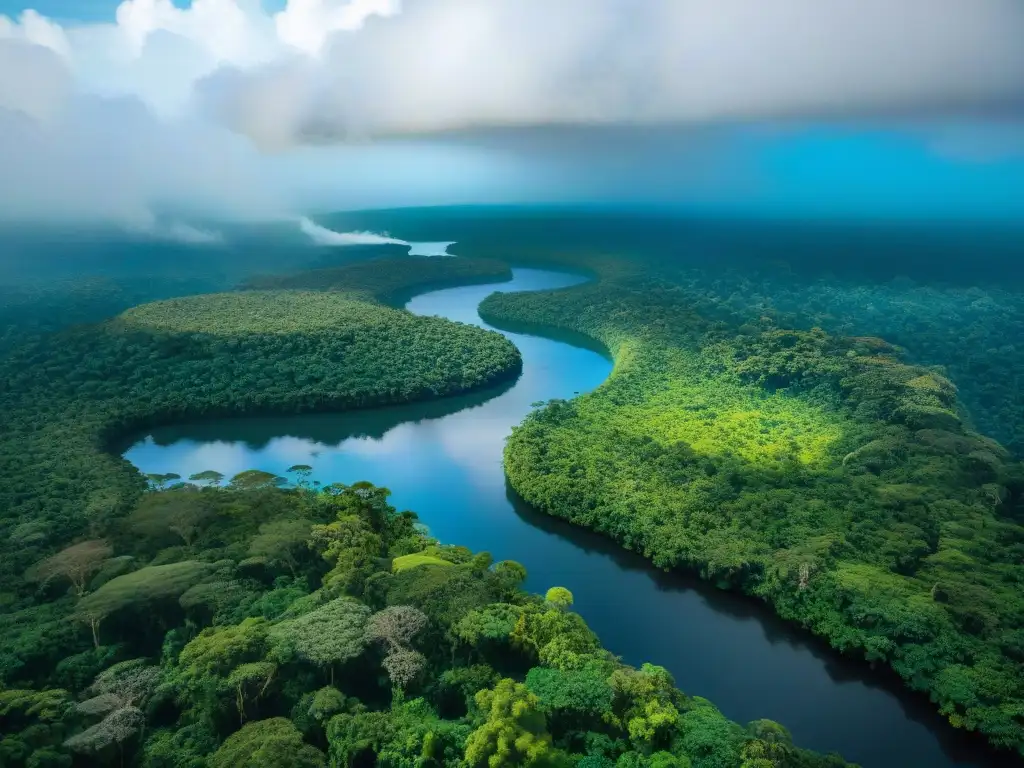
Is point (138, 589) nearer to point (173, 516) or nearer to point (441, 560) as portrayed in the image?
point (173, 516)

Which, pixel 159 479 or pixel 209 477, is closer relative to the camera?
pixel 159 479

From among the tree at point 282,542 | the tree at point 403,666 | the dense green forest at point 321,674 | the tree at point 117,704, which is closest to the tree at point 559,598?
the dense green forest at point 321,674

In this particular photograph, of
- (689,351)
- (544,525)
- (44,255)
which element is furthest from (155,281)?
(544,525)

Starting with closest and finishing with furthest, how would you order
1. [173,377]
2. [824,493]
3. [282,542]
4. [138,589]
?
[138,589] < [282,542] < [824,493] < [173,377]

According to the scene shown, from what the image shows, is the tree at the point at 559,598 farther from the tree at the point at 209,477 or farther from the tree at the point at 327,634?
the tree at the point at 209,477

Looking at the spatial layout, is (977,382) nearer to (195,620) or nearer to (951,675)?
(951,675)

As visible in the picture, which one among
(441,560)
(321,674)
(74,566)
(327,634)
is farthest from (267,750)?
(74,566)

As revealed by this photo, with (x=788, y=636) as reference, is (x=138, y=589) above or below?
above
